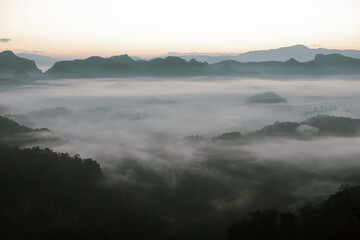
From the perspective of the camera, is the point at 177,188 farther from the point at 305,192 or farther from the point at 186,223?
the point at 305,192

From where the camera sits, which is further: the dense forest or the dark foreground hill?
the dense forest

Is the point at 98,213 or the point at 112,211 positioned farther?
the point at 112,211

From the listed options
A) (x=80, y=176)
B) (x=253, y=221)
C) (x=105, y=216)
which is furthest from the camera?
(x=80, y=176)

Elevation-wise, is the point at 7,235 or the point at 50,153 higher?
the point at 50,153

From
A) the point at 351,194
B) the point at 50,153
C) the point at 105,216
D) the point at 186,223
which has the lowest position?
the point at 186,223

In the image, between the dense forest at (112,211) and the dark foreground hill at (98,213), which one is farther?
the dense forest at (112,211)

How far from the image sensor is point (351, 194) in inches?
4616

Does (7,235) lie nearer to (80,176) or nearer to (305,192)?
(80,176)

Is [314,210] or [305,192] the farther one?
[305,192]

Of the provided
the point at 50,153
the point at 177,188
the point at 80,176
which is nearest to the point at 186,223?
the point at 177,188

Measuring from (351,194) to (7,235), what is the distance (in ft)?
370

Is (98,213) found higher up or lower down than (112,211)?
higher up

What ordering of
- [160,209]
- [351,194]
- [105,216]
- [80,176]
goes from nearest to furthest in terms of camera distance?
[351,194]
[105,216]
[80,176]
[160,209]

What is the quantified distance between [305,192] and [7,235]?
5425 inches
